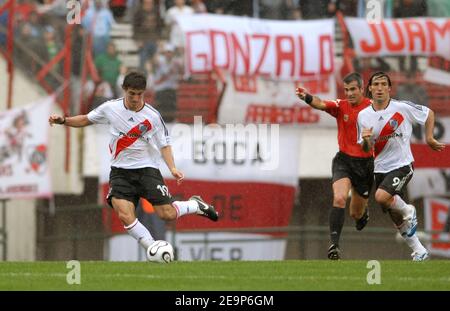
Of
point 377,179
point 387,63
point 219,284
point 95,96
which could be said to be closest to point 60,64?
point 95,96

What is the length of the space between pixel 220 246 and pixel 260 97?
2838 millimetres

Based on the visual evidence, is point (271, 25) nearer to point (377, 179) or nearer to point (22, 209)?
point (22, 209)


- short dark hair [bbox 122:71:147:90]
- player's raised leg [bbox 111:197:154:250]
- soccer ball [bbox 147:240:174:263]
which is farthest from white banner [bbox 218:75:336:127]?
soccer ball [bbox 147:240:174:263]

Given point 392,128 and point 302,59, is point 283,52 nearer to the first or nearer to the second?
point 302,59

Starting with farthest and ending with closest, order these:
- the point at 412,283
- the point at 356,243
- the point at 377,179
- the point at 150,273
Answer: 1. the point at 356,243
2. the point at 377,179
3. the point at 150,273
4. the point at 412,283

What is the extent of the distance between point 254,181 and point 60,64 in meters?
4.14

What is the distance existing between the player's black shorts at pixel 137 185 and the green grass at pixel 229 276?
77 cm

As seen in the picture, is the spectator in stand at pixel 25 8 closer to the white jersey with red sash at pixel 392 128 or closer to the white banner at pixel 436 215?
the white banner at pixel 436 215

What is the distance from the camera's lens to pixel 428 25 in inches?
1064

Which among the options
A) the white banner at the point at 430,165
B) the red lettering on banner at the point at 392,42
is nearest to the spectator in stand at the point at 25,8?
the red lettering on banner at the point at 392,42

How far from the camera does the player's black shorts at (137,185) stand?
16.7 m

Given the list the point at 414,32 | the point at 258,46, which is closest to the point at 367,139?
the point at 258,46

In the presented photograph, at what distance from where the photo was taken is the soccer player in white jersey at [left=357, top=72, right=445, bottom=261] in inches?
688

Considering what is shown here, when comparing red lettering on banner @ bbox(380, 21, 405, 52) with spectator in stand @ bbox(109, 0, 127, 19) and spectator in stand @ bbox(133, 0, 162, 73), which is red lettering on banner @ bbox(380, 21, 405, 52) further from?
spectator in stand @ bbox(109, 0, 127, 19)
